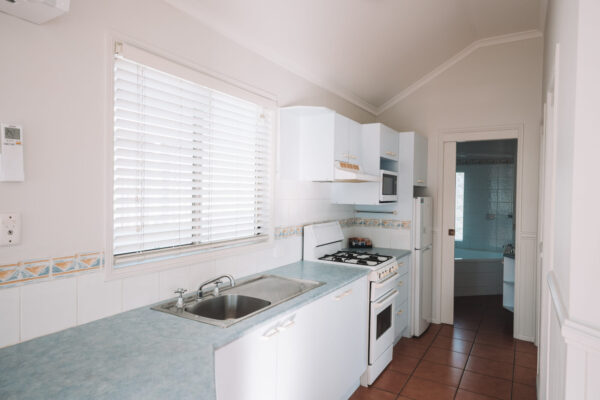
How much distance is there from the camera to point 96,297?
1.68m

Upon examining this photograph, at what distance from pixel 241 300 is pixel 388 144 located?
225cm

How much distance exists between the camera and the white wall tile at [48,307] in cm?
145

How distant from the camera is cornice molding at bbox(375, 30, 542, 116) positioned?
3.80 m

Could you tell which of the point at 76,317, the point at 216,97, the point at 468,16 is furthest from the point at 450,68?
the point at 76,317

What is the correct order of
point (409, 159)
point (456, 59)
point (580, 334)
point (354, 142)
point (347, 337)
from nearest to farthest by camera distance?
1. point (580, 334)
2. point (347, 337)
3. point (354, 142)
4. point (409, 159)
5. point (456, 59)

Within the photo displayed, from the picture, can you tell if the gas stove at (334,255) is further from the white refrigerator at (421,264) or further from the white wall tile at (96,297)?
the white wall tile at (96,297)

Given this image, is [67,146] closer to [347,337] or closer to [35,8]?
[35,8]

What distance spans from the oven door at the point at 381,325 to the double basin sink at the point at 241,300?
0.78 m

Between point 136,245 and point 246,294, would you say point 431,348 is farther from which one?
point 136,245

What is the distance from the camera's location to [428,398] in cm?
271

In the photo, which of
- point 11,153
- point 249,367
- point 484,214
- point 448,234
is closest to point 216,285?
point 249,367

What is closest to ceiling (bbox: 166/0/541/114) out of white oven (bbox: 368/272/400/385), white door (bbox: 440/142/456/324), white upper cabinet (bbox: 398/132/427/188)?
white upper cabinet (bbox: 398/132/427/188)

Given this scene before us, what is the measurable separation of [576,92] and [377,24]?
2204 millimetres

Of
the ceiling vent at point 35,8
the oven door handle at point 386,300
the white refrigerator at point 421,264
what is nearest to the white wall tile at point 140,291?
the ceiling vent at point 35,8
